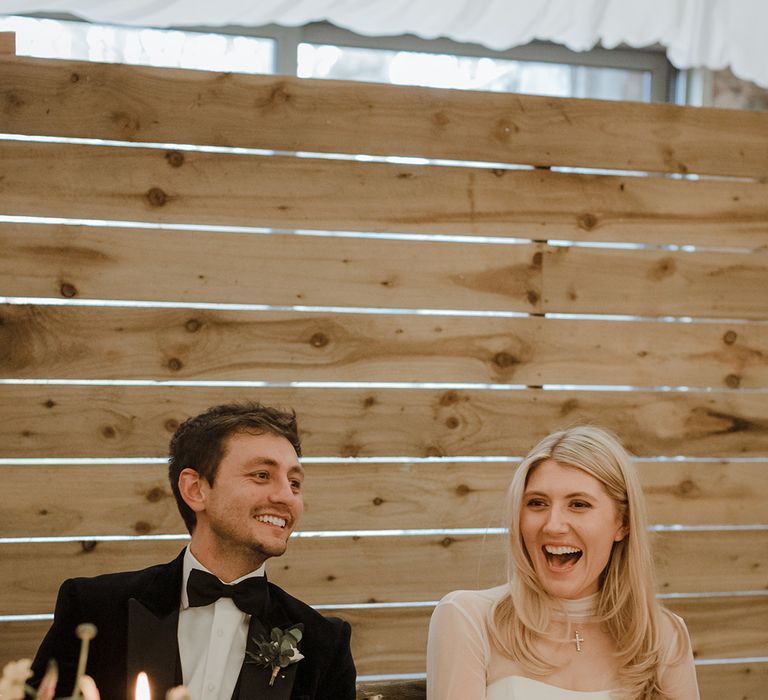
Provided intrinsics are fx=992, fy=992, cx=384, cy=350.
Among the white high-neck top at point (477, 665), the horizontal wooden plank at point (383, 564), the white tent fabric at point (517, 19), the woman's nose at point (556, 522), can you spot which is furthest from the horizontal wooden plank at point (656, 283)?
the white high-neck top at point (477, 665)

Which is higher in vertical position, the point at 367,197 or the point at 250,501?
the point at 367,197

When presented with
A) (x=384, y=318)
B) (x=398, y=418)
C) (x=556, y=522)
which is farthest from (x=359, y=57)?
(x=556, y=522)

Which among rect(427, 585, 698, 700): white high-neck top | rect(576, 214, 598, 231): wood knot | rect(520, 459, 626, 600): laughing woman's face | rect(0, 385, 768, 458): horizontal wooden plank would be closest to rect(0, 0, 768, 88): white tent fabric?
rect(576, 214, 598, 231): wood knot

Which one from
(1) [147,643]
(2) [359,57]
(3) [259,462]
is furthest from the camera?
(2) [359,57]

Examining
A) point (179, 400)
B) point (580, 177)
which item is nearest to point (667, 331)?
point (580, 177)

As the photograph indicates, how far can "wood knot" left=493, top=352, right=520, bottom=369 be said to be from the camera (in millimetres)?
2908

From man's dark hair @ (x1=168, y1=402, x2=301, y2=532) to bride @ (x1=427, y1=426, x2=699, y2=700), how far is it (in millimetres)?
529

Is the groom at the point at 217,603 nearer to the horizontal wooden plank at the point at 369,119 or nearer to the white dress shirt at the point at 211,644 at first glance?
the white dress shirt at the point at 211,644

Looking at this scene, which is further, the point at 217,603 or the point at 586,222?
the point at 586,222

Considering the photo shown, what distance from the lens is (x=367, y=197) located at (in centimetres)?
282

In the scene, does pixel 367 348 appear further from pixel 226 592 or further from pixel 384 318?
pixel 226 592

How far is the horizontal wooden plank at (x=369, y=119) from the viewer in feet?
8.63

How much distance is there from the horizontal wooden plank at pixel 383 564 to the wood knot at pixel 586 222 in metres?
0.95

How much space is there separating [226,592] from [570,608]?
75cm
